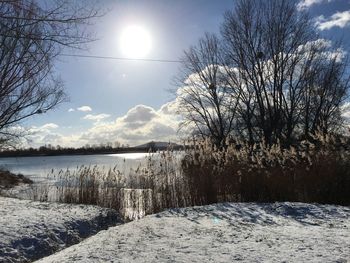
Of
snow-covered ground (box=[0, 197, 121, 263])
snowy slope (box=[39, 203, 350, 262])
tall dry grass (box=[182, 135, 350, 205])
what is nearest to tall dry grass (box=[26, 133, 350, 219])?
tall dry grass (box=[182, 135, 350, 205])

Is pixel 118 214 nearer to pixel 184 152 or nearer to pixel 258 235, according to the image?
pixel 184 152

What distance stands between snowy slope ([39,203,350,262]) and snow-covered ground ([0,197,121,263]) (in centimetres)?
59

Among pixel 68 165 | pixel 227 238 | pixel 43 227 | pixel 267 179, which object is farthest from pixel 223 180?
pixel 68 165

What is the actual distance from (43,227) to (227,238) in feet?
9.95

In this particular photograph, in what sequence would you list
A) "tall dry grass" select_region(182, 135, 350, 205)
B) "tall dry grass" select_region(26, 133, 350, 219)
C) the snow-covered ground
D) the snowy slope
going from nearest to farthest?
the snowy slope → the snow-covered ground → "tall dry grass" select_region(26, 133, 350, 219) → "tall dry grass" select_region(182, 135, 350, 205)

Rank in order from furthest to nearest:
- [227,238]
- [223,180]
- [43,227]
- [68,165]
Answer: [68,165] → [223,180] → [43,227] → [227,238]

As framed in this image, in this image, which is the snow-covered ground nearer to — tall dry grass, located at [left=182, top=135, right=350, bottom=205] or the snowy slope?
the snowy slope

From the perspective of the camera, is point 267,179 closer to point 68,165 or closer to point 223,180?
point 223,180

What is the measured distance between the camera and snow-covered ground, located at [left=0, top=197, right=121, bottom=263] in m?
6.05

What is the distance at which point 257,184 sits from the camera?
10211mm

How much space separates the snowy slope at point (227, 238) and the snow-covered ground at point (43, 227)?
1.95 ft

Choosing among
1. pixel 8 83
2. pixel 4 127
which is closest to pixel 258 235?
pixel 8 83

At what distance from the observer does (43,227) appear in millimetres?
6996

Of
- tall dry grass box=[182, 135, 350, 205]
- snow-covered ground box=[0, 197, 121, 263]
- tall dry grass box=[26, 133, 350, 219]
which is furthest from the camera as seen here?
tall dry grass box=[182, 135, 350, 205]
